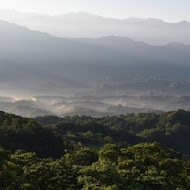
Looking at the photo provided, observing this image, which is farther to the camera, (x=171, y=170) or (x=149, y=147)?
(x=149, y=147)

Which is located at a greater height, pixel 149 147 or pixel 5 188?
pixel 149 147

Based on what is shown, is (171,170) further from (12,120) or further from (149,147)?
(12,120)

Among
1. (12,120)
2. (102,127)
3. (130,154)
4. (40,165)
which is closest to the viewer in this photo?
(40,165)

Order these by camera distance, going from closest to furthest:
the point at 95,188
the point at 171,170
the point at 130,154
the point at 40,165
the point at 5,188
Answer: the point at 95,188, the point at 5,188, the point at 40,165, the point at 171,170, the point at 130,154

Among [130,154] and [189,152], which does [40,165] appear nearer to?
[130,154]

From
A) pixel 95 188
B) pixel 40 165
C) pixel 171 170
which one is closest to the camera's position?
pixel 95 188

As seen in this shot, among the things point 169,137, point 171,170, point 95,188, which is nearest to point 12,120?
point 171,170

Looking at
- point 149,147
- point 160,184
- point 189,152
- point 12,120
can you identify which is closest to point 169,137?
point 189,152

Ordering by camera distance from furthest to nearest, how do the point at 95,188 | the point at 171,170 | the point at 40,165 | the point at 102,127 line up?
1. the point at 102,127
2. the point at 171,170
3. the point at 40,165
4. the point at 95,188

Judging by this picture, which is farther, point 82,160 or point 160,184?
point 82,160
